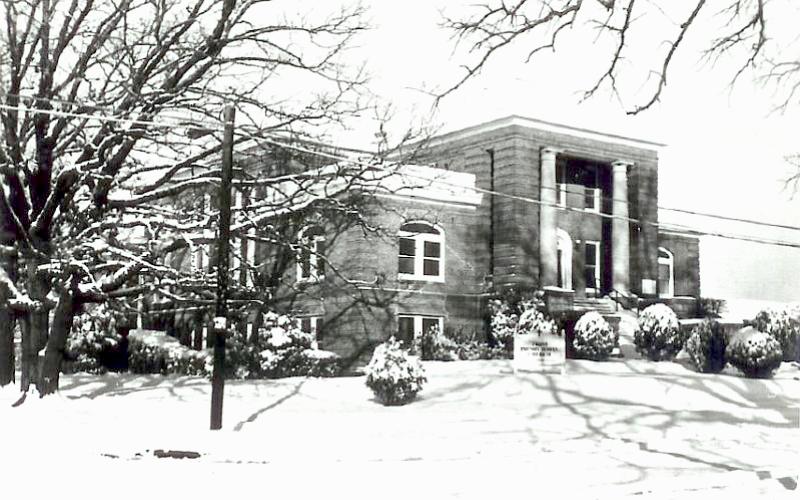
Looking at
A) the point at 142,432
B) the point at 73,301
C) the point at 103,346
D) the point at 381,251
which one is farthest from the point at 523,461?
the point at 103,346

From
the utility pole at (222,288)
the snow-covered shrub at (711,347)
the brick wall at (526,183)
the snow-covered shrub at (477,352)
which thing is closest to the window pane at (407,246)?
the brick wall at (526,183)

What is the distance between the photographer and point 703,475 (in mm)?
12719

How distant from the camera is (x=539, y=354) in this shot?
81.3ft

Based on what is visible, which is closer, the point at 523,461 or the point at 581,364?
the point at 523,461

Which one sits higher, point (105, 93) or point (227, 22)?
point (227, 22)

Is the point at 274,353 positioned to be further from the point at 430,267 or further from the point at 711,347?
the point at 711,347

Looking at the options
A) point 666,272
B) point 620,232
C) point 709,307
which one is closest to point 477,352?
point 620,232

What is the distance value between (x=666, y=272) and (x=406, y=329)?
47.5 ft

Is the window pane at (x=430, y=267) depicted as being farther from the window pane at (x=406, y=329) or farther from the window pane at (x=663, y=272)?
the window pane at (x=663, y=272)

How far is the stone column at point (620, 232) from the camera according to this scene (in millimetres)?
36812

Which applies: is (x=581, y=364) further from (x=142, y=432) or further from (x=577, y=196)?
(x=142, y=432)

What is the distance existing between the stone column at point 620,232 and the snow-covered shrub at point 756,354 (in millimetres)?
10459

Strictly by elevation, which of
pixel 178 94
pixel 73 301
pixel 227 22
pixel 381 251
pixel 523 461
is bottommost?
pixel 523 461

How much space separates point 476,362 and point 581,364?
10.6 feet
